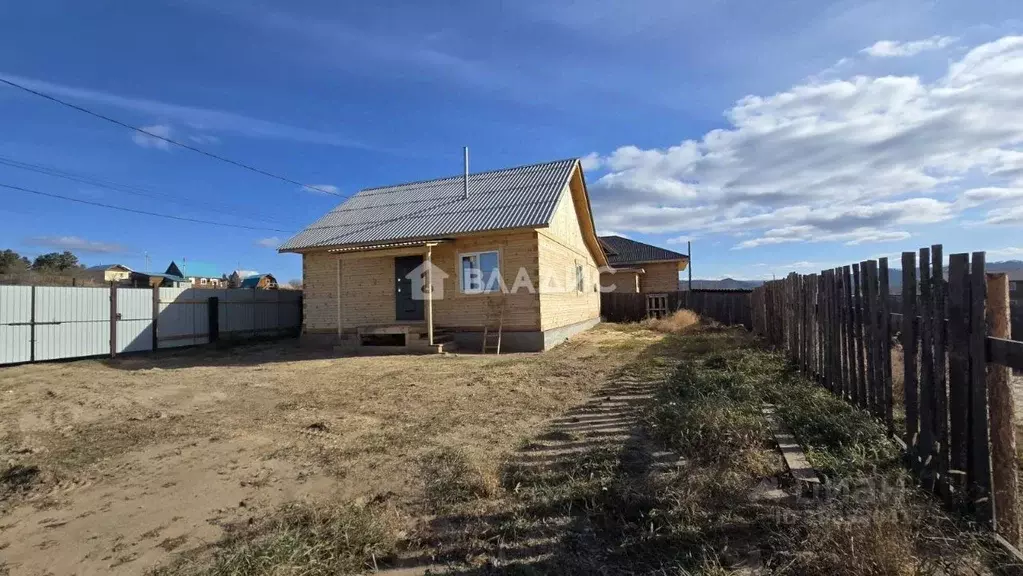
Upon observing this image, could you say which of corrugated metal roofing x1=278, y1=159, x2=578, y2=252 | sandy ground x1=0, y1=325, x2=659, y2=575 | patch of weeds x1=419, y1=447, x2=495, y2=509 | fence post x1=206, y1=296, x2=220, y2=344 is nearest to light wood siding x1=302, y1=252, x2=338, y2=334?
corrugated metal roofing x1=278, y1=159, x2=578, y2=252

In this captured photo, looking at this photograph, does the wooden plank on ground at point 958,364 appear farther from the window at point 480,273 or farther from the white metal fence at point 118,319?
the white metal fence at point 118,319

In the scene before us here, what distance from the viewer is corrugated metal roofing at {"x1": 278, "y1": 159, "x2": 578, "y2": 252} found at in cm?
1349

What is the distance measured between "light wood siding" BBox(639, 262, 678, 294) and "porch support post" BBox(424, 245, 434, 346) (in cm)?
2255

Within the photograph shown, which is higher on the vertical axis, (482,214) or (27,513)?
(482,214)

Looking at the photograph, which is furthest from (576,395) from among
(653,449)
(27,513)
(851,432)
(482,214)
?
(482,214)

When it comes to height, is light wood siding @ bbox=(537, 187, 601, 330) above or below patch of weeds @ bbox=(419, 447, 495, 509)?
above

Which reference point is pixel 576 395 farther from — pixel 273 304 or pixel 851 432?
pixel 273 304

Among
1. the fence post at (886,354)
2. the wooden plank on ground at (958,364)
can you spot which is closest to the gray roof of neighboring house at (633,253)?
the fence post at (886,354)

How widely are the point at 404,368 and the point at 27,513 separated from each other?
264 inches

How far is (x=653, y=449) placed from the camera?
4.21m

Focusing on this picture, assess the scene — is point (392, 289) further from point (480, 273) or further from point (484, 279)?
point (484, 279)

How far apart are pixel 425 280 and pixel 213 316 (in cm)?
739

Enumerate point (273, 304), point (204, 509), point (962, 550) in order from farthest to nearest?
point (273, 304) < point (204, 509) < point (962, 550)

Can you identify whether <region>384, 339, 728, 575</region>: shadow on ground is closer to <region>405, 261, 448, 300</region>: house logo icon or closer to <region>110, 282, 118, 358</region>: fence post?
<region>405, 261, 448, 300</region>: house logo icon
